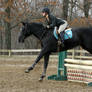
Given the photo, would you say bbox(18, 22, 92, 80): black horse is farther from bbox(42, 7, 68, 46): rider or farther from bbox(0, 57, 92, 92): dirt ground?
bbox(0, 57, 92, 92): dirt ground

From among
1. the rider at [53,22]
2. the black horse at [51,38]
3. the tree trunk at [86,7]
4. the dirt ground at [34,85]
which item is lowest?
the dirt ground at [34,85]

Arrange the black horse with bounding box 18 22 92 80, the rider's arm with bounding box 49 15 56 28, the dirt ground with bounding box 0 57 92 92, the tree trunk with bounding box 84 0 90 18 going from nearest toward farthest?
the dirt ground with bounding box 0 57 92 92 → the rider's arm with bounding box 49 15 56 28 → the black horse with bounding box 18 22 92 80 → the tree trunk with bounding box 84 0 90 18

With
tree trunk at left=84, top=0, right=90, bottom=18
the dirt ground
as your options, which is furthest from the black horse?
tree trunk at left=84, top=0, right=90, bottom=18

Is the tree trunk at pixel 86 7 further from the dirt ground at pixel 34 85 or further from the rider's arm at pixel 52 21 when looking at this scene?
the rider's arm at pixel 52 21

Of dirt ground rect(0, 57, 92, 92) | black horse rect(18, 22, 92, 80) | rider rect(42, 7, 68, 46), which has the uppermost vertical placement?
rider rect(42, 7, 68, 46)

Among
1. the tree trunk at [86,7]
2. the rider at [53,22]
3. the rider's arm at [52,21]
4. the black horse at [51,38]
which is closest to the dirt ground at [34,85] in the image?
the black horse at [51,38]

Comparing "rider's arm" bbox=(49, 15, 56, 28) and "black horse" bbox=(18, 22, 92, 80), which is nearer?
"rider's arm" bbox=(49, 15, 56, 28)

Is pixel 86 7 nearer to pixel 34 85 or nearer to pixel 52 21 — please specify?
pixel 52 21

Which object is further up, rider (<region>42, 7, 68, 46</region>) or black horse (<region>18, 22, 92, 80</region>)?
rider (<region>42, 7, 68, 46</region>)

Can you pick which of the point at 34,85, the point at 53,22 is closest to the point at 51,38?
the point at 53,22

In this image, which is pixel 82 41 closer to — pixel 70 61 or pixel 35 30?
pixel 70 61

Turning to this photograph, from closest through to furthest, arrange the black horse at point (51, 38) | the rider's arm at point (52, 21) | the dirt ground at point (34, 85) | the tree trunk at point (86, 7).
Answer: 1. the dirt ground at point (34, 85)
2. the rider's arm at point (52, 21)
3. the black horse at point (51, 38)
4. the tree trunk at point (86, 7)

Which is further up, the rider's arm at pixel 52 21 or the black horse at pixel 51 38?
the rider's arm at pixel 52 21

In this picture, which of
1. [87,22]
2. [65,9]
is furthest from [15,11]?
[87,22]
